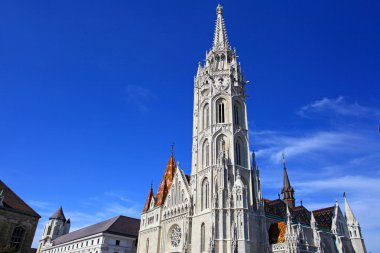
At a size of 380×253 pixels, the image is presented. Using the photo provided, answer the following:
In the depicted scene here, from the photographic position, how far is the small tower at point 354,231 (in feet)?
173

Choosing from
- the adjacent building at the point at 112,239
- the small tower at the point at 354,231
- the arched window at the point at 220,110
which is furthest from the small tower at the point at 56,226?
the small tower at the point at 354,231

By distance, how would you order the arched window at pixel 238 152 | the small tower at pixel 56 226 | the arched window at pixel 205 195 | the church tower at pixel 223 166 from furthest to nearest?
the small tower at pixel 56 226 < the arched window at pixel 238 152 < the arched window at pixel 205 195 < the church tower at pixel 223 166

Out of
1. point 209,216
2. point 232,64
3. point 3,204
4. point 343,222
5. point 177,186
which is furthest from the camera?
point 343,222

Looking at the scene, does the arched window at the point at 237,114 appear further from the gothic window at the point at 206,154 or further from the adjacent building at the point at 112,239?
the adjacent building at the point at 112,239

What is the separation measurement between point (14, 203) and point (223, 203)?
28.9 meters

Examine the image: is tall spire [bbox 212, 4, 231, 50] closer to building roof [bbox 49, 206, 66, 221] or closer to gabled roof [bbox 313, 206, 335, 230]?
gabled roof [bbox 313, 206, 335, 230]

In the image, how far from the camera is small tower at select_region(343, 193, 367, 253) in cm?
5259

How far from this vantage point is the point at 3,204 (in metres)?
41.3

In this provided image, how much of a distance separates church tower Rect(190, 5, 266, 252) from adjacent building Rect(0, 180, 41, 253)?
22.2 m

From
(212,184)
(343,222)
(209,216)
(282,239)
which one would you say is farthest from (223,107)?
(343,222)

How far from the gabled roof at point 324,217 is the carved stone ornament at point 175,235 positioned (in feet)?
80.1

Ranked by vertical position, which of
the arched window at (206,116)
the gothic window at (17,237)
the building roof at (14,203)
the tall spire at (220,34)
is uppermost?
the tall spire at (220,34)

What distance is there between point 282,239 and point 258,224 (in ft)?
11.4

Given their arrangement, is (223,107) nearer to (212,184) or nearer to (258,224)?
(212,184)
